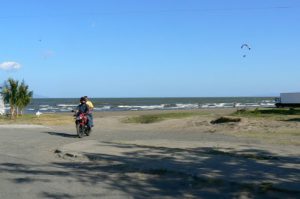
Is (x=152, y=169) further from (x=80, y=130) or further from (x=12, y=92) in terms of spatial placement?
(x=12, y=92)

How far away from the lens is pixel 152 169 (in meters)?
11.5

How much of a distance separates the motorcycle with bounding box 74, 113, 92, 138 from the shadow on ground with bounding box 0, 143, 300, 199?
6.99 meters

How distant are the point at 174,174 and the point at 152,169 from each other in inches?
28.2

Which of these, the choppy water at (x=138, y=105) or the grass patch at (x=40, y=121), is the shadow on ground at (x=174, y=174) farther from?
the choppy water at (x=138, y=105)

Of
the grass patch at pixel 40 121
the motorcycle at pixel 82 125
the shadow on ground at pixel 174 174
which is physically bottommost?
the shadow on ground at pixel 174 174

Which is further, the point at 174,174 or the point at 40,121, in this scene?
the point at 40,121

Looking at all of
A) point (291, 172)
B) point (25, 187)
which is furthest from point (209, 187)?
point (25, 187)

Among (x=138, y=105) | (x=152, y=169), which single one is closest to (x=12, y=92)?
(x=152, y=169)

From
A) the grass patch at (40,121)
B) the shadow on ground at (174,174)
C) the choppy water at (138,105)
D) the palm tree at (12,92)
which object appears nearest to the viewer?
the shadow on ground at (174,174)

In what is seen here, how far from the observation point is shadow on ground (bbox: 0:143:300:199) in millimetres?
9062

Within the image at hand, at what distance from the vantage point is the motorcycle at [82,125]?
21.0 metres

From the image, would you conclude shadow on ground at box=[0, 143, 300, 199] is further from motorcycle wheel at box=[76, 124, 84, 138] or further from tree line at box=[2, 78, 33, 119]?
tree line at box=[2, 78, 33, 119]

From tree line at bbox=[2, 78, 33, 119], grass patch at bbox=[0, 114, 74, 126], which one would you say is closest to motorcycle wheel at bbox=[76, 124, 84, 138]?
grass patch at bbox=[0, 114, 74, 126]

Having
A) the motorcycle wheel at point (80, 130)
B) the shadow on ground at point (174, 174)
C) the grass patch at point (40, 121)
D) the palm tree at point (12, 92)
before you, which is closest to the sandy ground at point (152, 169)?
the shadow on ground at point (174, 174)
